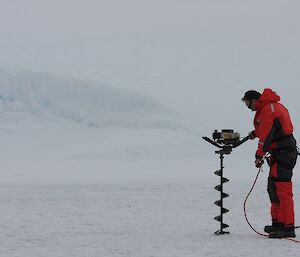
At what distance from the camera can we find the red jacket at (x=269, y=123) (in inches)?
221

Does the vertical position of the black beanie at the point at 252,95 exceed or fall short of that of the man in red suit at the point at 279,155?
it exceeds it

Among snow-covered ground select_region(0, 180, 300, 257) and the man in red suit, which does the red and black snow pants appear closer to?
the man in red suit

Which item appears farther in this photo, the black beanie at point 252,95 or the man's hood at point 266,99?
the black beanie at point 252,95

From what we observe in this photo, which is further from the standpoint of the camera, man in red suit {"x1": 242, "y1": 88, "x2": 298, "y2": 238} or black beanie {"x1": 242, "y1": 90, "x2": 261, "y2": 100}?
black beanie {"x1": 242, "y1": 90, "x2": 261, "y2": 100}

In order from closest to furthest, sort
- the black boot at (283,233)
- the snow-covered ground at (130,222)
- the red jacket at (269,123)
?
the snow-covered ground at (130,222)
the red jacket at (269,123)
the black boot at (283,233)

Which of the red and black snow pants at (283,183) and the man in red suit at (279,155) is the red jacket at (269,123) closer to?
the man in red suit at (279,155)

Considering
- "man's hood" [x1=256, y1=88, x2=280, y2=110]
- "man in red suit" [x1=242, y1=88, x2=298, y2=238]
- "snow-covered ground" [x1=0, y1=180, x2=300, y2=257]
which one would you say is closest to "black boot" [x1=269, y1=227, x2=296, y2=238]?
"man in red suit" [x1=242, y1=88, x2=298, y2=238]

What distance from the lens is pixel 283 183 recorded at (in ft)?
18.7

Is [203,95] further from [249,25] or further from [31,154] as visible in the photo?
[249,25]

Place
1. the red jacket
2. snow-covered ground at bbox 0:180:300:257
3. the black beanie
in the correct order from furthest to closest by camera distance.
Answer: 1. the black beanie
2. the red jacket
3. snow-covered ground at bbox 0:180:300:257

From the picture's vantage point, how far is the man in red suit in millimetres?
5656

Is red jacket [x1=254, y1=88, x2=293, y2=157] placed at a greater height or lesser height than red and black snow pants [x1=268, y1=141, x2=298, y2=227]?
greater

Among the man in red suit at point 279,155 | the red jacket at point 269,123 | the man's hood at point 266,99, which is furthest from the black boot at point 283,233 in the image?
the man's hood at point 266,99

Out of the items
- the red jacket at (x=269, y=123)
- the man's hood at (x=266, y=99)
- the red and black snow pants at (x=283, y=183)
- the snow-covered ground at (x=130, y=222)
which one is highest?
the man's hood at (x=266, y=99)
